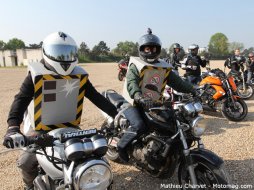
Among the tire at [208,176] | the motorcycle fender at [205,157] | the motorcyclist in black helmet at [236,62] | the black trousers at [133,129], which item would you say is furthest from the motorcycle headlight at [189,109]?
the motorcyclist in black helmet at [236,62]

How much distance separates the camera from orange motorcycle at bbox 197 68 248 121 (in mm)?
7969

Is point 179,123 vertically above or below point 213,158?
above

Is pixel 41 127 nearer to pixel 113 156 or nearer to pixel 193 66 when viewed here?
pixel 113 156

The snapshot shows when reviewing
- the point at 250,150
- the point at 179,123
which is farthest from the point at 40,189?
the point at 250,150

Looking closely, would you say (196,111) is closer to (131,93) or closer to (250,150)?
(131,93)

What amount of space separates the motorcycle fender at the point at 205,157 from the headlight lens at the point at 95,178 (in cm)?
151

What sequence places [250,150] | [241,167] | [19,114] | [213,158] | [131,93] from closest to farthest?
[19,114], [213,158], [131,93], [241,167], [250,150]

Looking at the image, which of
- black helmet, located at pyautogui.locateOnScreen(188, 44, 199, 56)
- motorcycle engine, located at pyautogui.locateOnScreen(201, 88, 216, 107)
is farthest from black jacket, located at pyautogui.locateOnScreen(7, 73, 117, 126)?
black helmet, located at pyautogui.locateOnScreen(188, 44, 199, 56)

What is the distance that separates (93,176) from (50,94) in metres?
1.48

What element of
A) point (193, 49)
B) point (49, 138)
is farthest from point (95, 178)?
point (193, 49)

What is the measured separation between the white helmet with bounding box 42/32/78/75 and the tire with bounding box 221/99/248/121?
562 centimetres

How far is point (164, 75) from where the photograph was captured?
530cm

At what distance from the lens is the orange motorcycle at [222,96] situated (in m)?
7.97

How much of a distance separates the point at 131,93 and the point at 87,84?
1.05m
